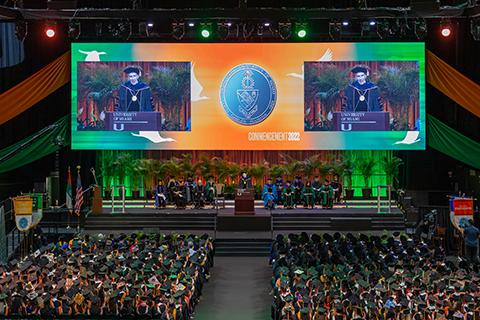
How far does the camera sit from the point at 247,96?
21.9 meters

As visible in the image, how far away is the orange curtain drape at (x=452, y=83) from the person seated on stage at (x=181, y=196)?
10.3 metres

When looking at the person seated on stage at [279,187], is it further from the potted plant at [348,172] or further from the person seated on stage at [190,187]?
the person seated on stage at [190,187]

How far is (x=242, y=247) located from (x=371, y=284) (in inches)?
271

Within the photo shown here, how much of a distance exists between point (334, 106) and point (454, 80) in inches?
177

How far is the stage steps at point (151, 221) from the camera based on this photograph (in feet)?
62.4

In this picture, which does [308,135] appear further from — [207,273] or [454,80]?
[207,273]

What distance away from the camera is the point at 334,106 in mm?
21812

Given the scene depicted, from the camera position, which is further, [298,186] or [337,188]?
[337,188]

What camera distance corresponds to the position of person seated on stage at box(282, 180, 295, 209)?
20.6 meters

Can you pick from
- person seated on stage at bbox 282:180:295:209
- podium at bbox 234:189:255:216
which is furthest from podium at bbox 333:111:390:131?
podium at bbox 234:189:255:216

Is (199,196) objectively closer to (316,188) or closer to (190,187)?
(190,187)

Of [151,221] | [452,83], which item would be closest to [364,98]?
[452,83]

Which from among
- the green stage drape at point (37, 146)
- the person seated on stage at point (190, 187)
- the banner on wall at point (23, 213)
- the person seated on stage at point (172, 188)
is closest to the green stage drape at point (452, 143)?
the person seated on stage at point (190, 187)

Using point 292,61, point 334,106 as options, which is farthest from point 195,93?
point 334,106
